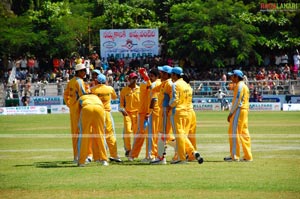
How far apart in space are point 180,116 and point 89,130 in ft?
6.71

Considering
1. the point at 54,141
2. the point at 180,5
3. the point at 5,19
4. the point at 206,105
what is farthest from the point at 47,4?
the point at 54,141

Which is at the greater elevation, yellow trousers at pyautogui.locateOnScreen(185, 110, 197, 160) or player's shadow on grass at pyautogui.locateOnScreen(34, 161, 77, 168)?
yellow trousers at pyautogui.locateOnScreen(185, 110, 197, 160)

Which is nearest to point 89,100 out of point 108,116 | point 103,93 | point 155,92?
point 108,116

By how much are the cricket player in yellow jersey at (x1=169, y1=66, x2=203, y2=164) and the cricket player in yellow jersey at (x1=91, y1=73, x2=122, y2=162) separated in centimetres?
152

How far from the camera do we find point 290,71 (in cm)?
5009

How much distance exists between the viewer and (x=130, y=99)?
2048 centimetres

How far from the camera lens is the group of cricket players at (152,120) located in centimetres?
1800

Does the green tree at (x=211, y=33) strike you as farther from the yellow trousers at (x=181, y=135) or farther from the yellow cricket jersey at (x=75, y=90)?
the yellow trousers at (x=181, y=135)

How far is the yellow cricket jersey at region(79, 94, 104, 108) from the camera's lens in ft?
59.1

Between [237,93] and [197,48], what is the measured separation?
1299 inches

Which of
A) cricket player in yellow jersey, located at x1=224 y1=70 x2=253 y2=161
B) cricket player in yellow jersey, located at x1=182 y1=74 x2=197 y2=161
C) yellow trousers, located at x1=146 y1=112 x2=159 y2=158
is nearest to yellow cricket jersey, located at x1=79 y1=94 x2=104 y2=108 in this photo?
yellow trousers, located at x1=146 y1=112 x2=159 y2=158

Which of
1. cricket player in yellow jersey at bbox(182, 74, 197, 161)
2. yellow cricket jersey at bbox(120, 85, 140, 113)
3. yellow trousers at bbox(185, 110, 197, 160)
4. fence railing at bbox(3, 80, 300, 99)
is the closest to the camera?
yellow trousers at bbox(185, 110, 197, 160)

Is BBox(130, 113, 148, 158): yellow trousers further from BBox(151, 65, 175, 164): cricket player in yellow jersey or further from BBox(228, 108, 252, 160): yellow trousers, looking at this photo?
BBox(228, 108, 252, 160): yellow trousers

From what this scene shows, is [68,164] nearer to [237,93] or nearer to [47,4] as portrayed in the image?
[237,93]
